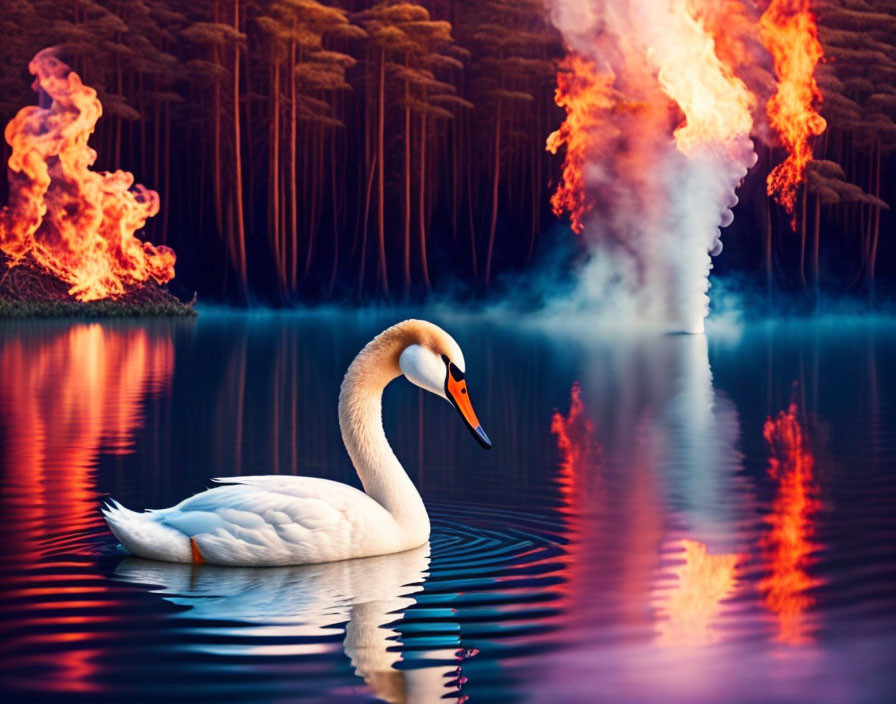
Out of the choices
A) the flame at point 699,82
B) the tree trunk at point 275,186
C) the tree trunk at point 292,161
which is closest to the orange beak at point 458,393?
the flame at point 699,82

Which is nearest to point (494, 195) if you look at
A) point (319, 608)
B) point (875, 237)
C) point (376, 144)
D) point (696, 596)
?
point (376, 144)

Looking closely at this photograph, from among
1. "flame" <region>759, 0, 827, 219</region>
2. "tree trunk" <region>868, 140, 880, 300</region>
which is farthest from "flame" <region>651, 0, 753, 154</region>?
"tree trunk" <region>868, 140, 880, 300</region>

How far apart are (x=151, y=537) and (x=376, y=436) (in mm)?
1183

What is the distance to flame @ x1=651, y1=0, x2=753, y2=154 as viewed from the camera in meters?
34.6

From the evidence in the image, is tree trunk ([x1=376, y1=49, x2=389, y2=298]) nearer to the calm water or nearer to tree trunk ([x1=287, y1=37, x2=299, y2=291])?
tree trunk ([x1=287, y1=37, x2=299, y2=291])

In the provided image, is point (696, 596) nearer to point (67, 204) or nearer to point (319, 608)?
point (319, 608)

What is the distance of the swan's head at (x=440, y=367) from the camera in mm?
7238

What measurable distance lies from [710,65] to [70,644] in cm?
3080

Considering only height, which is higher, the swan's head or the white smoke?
the white smoke

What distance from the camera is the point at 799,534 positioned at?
8.18 m

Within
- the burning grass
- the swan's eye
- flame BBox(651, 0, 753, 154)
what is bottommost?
the burning grass

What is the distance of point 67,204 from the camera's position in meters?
37.9

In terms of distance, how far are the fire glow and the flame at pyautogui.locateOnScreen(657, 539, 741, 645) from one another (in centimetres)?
2795

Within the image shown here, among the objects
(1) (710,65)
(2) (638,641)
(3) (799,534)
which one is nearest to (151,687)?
(2) (638,641)
